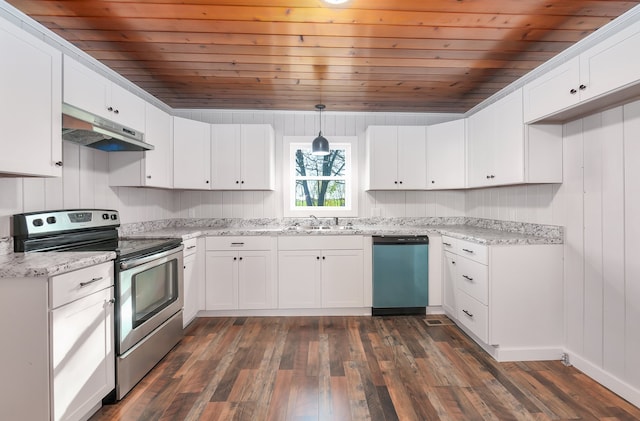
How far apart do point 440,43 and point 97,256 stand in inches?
107

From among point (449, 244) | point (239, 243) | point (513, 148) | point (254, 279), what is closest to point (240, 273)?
point (254, 279)

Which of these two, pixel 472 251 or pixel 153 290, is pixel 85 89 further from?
pixel 472 251

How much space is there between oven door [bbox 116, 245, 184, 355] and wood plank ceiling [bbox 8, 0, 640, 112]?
5.25 ft

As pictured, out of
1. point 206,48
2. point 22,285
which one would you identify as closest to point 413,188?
point 206,48

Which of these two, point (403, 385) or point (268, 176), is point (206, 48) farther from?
point (403, 385)

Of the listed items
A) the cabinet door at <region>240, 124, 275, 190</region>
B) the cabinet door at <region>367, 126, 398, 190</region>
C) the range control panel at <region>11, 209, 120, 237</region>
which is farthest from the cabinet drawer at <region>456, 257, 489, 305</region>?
the range control panel at <region>11, 209, 120, 237</region>

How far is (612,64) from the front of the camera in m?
1.69

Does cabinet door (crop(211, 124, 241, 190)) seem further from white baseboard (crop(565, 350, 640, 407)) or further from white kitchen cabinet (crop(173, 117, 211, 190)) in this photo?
white baseboard (crop(565, 350, 640, 407))

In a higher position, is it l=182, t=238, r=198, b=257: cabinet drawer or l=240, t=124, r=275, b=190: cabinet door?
l=240, t=124, r=275, b=190: cabinet door

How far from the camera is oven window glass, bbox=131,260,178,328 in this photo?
2.02 metres

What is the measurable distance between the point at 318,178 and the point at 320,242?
1024 millimetres

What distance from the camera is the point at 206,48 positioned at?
7.53ft

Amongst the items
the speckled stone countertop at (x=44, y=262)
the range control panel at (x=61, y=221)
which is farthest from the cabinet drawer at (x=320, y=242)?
the speckled stone countertop at (x=44, y=262)

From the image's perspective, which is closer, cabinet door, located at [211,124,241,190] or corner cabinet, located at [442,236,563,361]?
corner cabinet, located at [442,236,563,361]
